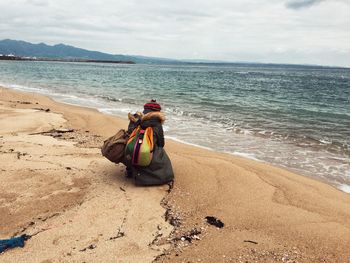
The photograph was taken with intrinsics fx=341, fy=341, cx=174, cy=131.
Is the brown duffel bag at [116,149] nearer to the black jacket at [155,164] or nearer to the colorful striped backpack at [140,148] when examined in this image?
the colorful striped backpack at [140,148]

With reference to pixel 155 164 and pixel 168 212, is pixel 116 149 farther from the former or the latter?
pixel 168 212

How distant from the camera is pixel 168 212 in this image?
16.2 ft

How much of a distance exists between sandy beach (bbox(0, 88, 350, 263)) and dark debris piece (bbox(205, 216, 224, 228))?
0.05m

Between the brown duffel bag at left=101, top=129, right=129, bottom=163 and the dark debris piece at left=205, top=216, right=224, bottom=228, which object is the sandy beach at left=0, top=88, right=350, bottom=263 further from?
the brown duffel bag at left=101, top=129, right=129, bottom=163

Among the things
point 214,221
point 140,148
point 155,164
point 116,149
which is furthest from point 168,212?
point 116,149

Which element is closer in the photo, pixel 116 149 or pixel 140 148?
pixel 140 148

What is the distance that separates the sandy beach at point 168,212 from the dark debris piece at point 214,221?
5 cm

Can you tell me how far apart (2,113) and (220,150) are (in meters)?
8.08

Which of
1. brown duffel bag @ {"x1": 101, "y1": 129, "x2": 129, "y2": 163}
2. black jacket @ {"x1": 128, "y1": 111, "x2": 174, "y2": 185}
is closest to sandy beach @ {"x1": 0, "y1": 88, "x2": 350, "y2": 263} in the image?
black jacket @ {"x1": 128, "y1": 111, "x2": 174, "y2": 185}

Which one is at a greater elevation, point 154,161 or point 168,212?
point 154,161

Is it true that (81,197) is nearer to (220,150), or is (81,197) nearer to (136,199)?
(136,199)

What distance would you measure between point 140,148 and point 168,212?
121 centimetres

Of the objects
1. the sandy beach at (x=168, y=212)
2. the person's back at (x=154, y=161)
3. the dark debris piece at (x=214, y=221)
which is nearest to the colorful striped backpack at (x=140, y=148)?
the person's back at (x=154, y=161)

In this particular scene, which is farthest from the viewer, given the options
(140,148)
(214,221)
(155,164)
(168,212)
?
(155,164)
